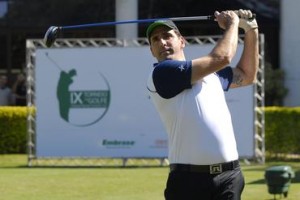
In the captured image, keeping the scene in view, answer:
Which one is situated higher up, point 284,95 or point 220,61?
point 220,61

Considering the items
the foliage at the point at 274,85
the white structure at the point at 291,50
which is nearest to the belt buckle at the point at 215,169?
the foliage at the point at 274,85

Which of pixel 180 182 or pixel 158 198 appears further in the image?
pixel 158 198

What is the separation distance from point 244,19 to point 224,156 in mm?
1001

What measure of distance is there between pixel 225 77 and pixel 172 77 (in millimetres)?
554

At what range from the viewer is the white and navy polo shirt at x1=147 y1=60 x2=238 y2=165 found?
193 inches

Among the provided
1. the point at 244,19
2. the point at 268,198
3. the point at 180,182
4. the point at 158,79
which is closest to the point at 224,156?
the point at 180,182

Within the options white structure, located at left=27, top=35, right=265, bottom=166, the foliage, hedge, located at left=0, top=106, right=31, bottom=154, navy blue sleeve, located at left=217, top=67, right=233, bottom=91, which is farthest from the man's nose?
the foliage

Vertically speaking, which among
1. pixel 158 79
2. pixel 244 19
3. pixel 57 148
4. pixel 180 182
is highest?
pixel 244 19

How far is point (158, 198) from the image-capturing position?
11039mm

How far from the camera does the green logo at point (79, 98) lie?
1616cm

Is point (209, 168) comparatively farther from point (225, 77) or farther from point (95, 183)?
point (95, 183)

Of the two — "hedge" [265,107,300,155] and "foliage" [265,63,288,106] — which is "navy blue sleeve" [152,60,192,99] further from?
"foliage" [265,63,288,106]

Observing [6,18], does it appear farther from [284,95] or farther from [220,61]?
[220,61]

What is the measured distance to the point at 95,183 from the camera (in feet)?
42.6
